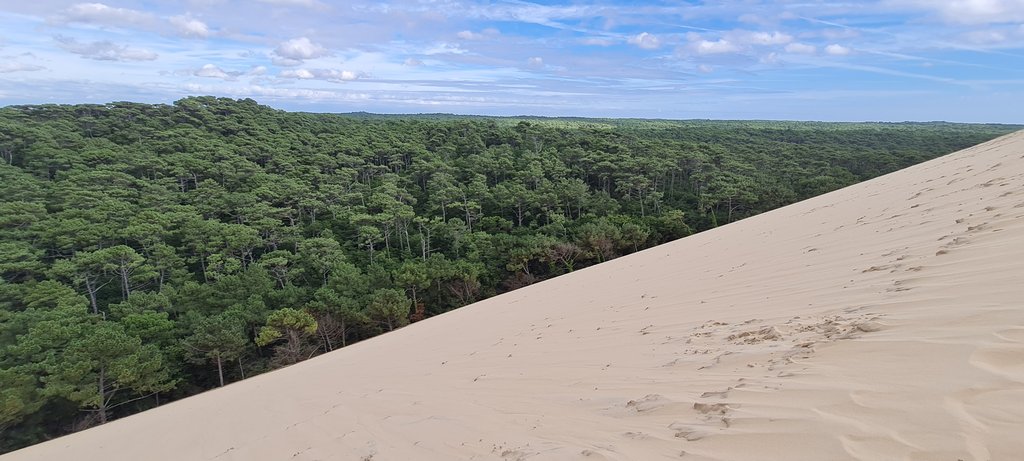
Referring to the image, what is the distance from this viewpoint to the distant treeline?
51.7 feet

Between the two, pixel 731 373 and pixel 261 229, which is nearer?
pixel 731 373

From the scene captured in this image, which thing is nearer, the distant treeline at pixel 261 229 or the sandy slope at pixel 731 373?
the sandy slope at pixel 731 373

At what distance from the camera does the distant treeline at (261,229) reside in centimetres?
1577

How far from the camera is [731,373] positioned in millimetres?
2967

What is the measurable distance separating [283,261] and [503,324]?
19416mm

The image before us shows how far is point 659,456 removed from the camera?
2229 mm

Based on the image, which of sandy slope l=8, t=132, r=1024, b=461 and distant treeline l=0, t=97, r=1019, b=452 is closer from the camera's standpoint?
sandy slope l=8, t=132, r=1024, b=461

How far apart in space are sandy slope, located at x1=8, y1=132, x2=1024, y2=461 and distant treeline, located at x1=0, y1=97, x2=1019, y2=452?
363 inches

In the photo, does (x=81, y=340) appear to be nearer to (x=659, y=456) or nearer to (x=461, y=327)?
(x=461, y=327)

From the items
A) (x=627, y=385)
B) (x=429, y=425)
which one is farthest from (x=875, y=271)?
(x=429, y=425)

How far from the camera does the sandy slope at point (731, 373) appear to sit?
6.66ft

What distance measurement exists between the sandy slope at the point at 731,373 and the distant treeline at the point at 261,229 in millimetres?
9218

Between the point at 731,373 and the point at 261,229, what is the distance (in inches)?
1213

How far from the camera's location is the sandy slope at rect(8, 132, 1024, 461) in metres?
2.03
